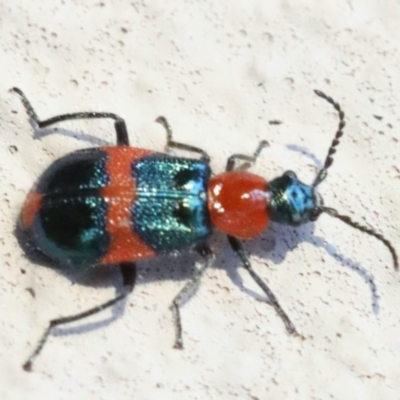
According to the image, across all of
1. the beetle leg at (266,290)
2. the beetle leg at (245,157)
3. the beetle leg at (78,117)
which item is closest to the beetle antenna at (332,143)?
the beetle leg at (245,157)

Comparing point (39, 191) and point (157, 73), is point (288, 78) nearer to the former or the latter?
point (157, 73)

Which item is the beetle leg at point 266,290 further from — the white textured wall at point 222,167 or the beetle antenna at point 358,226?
the beetle antenna at point 358,226

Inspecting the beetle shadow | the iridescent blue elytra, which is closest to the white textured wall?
the beetle shadow

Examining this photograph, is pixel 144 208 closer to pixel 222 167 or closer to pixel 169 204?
pixel 169 204

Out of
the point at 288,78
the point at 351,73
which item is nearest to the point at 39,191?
the point at 288,78

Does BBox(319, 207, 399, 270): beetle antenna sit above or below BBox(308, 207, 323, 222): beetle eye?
above

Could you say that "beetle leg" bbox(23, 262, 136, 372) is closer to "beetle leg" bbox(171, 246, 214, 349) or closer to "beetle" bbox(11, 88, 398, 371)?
"beetle" bbox(11, 88, 398, 371)
